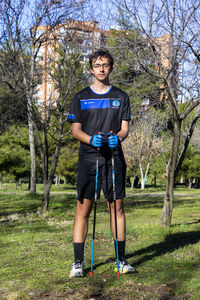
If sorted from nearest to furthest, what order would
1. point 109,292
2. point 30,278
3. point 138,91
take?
1. point 109,292
2. point 30,278
3. point 138,91

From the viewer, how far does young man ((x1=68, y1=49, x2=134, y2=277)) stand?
14.1ft

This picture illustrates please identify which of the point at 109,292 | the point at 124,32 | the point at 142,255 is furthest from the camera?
the point at 124,32

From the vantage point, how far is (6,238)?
712 cm

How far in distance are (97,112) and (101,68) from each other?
→ 20.3 inches

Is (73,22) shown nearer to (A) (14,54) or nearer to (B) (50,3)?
(B) (50,3)

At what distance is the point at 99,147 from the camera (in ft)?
13.9

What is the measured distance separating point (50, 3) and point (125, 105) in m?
6.89

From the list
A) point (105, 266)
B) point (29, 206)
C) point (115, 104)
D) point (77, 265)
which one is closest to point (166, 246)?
point (105, 266)

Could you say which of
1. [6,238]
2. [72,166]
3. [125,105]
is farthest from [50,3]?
[72,166]

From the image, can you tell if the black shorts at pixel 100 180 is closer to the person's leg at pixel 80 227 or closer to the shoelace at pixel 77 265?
the person's leg at pixel 80 227

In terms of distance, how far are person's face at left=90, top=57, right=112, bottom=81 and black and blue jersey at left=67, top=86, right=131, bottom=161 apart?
7.2 inches

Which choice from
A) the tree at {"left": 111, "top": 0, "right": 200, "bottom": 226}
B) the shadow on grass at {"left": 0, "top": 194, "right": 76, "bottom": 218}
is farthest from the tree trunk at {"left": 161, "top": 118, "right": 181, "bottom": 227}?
the shadow on grass at {"left": 0, "top": 194, "right": 76, "bottom": 218}

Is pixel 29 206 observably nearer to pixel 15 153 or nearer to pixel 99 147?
pixel 99 147

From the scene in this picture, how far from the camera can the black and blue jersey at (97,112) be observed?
431cm
